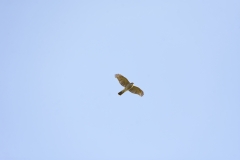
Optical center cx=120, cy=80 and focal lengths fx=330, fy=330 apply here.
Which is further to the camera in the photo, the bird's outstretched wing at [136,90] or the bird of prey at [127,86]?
the bird's outstretched wing at [136,90]

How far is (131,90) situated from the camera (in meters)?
26.0

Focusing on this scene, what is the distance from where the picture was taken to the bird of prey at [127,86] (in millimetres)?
25156

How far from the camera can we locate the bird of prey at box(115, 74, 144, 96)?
25156mm

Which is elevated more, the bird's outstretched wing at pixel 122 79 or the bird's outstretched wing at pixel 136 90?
the bird's outstretched wing at pixel 136 90

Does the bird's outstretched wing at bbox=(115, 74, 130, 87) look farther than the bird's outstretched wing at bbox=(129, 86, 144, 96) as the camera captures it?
No

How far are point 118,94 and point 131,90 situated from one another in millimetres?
1208

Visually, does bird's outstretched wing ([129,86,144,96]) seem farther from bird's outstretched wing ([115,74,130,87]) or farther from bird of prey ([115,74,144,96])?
bird's outstretched wing ([115,74,130,87])

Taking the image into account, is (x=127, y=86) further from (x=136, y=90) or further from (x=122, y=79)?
(x=136, y=90)

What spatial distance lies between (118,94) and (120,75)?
149 centimetres

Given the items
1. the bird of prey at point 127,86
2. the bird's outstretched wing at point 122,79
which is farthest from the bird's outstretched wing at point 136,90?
the bird's outstretched wing at point 122,79

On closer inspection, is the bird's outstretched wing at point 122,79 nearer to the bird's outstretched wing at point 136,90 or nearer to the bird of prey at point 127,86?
the bird of prey at point 127,86

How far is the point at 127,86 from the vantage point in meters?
25.5

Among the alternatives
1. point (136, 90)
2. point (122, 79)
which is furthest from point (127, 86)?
point (136, 90)

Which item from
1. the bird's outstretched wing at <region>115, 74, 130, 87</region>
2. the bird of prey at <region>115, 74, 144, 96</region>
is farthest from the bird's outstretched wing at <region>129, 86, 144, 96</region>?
the bird's outstretched wing at <region>115, 74, 130, 87</region>
